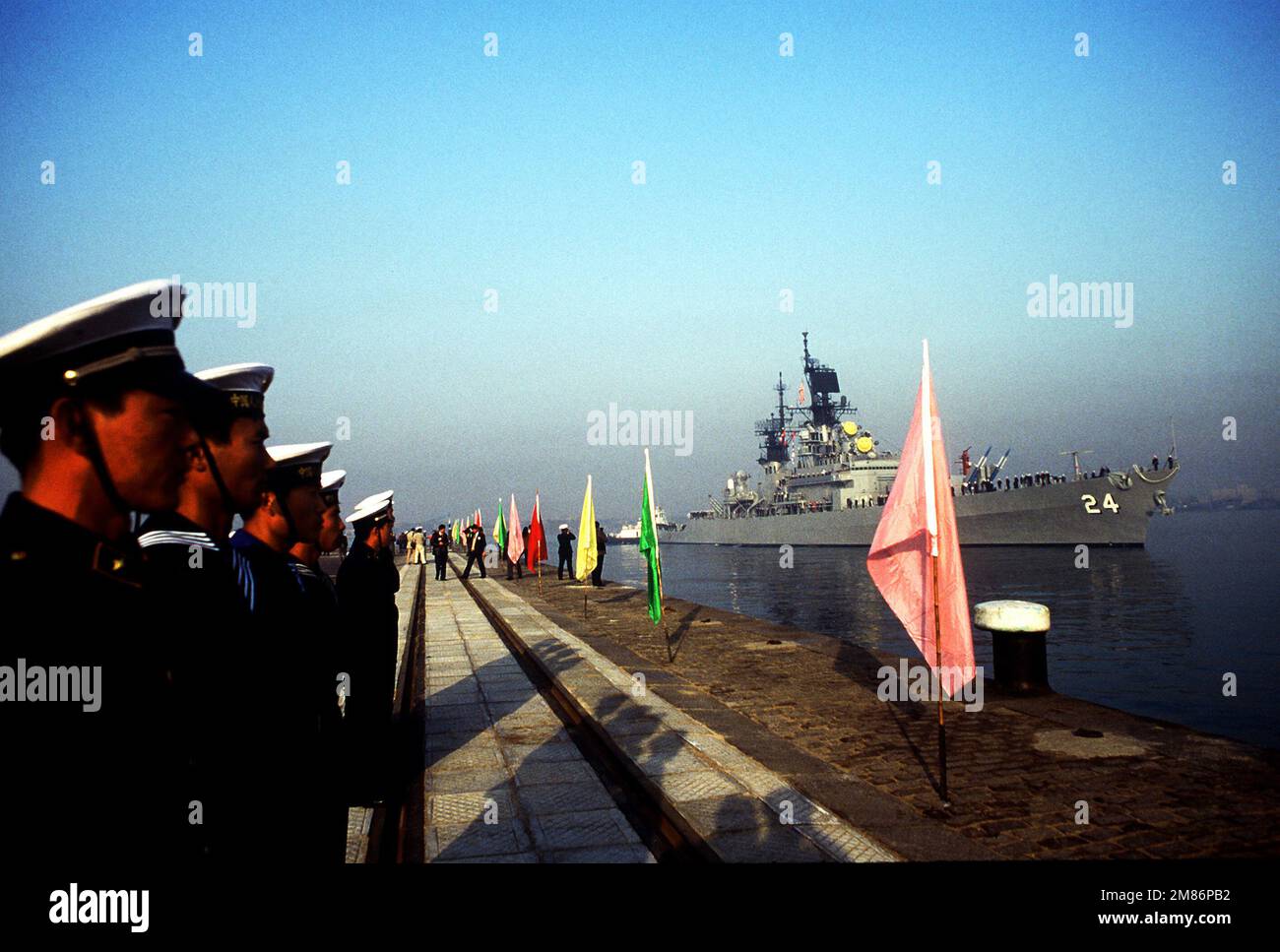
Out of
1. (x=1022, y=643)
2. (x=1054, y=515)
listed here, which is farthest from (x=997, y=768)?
(x=1054, y=515)

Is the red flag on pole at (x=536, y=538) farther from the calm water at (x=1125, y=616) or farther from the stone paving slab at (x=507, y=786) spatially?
the stone paving slab at (x=507, y=786)

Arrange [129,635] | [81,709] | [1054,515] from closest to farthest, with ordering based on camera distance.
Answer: [81,709] → [129,635] → [1054,515]

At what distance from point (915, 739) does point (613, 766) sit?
2.57 m

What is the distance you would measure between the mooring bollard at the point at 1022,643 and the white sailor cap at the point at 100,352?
7640 millimetres

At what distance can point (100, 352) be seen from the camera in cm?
162

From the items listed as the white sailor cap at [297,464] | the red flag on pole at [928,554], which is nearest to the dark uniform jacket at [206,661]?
the white sailor cap at [297,464]

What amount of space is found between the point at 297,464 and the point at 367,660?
5.02 ft

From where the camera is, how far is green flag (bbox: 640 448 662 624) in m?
11.5

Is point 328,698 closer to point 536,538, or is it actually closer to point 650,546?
point 650,546

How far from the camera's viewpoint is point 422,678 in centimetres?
965

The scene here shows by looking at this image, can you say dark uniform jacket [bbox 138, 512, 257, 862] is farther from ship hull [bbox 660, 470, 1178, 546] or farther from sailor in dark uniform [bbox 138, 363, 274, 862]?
ship hull [bbox 660, 470, 1178, 546]

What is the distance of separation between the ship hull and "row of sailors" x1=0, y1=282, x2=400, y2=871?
45253 mm

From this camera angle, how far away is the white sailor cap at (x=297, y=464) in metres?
3.87
